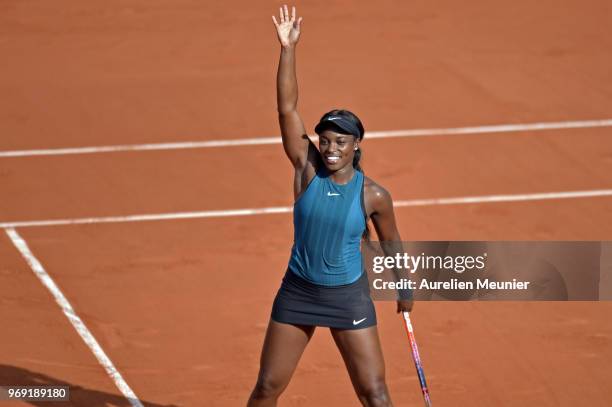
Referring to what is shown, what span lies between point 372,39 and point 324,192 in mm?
11545

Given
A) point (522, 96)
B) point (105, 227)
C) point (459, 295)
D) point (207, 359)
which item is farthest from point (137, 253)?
point (522, 96)

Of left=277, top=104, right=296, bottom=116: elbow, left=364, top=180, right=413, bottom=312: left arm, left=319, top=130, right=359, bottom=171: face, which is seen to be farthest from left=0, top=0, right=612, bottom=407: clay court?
left=277, top=104, right=296, bottom=116: elbow

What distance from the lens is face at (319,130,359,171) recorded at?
8.89m

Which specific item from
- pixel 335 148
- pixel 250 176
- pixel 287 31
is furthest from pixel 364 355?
pixel 250 176

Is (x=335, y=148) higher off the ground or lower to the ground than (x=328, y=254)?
higher

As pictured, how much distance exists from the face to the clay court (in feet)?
9.95

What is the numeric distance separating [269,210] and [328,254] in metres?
6.05

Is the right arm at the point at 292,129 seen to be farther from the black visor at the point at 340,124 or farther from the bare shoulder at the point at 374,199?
the bare shoulder at the point at 374,199

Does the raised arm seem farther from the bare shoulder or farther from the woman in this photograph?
the bare shoulder

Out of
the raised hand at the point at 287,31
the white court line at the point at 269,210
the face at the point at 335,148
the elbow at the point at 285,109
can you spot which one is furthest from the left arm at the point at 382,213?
the white court line at the point at 269,210

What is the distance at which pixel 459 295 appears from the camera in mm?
12984

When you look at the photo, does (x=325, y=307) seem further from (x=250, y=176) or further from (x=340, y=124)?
(x=250, y=176)

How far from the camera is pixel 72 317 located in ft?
41.2

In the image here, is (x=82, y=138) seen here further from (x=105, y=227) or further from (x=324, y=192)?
(x=324, y=192)
